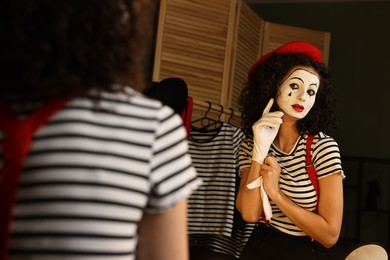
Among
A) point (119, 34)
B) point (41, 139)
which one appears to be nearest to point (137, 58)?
point (119, 34)

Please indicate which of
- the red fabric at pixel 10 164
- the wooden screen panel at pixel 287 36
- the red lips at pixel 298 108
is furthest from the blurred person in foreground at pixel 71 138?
the wooden screen panel at pixel 287 36

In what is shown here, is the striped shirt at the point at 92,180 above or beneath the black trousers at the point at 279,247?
above

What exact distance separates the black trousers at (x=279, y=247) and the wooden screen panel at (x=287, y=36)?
2228mm

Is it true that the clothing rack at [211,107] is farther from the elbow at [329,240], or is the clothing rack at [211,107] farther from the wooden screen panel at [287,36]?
the wooden screen panel at [287,36]

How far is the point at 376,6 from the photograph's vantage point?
4.61 meters

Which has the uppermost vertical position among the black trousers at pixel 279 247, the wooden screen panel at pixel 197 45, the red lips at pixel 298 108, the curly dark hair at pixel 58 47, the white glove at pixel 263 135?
the wooden screen panel at pixel 197 45

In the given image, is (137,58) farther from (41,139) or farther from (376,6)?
(376,6)

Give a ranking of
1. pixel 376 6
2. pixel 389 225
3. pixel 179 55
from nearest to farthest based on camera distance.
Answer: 1. pixel 179 55
2. pixel 389 225
3. pixel 376 6

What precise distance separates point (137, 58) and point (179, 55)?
2476 mm

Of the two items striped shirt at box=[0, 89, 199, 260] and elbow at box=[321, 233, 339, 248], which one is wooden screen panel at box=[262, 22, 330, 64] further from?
striped shirt at box=[0, 89, 199, 260]

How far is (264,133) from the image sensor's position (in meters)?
1.93

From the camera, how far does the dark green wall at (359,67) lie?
449 cm

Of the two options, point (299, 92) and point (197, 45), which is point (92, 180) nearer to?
point (299, 92)

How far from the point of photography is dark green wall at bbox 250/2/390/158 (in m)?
4.49
